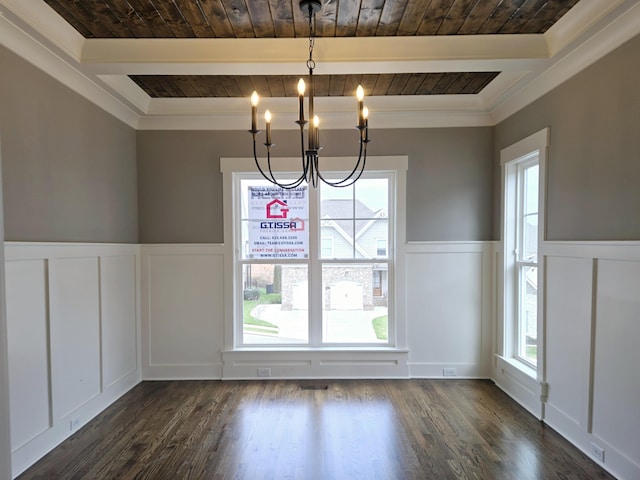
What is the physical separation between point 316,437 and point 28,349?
1.92 meters

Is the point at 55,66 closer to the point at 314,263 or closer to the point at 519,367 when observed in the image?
the point at 314,263

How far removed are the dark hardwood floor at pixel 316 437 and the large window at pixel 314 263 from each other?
57 centimetres

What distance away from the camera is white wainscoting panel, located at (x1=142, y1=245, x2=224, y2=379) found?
3.58 meters

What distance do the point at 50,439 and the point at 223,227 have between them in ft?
6.72

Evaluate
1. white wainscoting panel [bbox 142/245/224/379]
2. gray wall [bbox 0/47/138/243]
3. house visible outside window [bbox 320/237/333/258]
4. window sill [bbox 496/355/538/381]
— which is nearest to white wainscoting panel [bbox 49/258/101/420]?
gray wall [bbox 0/47/138/243]

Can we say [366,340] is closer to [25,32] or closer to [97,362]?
[97,362]

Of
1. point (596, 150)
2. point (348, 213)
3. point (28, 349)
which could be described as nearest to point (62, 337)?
point (28, 349)

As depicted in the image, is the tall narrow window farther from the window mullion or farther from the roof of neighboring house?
the window mullion

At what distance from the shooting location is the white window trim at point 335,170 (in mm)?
3549

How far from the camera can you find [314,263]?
3.67m

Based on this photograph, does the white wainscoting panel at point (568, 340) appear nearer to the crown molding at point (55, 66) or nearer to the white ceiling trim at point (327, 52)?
the white ceiling trim at point (327, 52)

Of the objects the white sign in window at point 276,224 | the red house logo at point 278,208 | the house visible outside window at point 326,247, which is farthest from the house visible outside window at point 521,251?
the red house logo at point 278,208

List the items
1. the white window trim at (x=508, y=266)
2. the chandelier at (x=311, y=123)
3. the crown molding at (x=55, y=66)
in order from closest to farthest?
the chandelier at (x=311, y=123), the crown molding at (x=55, y=66), the white window trim at (x=508, y=266)

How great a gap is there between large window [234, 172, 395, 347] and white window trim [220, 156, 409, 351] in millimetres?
75
